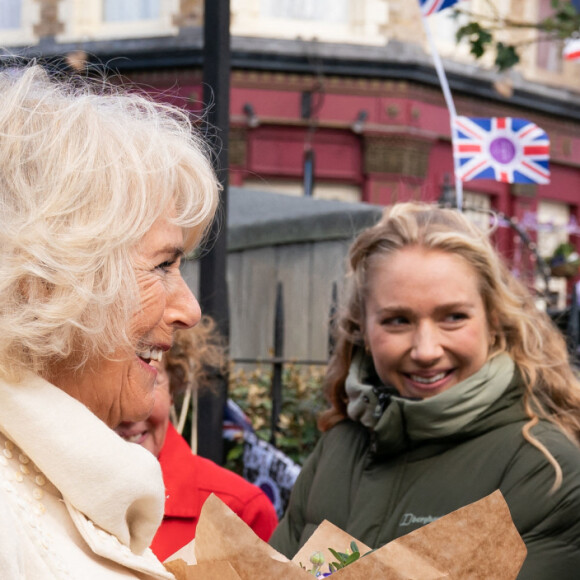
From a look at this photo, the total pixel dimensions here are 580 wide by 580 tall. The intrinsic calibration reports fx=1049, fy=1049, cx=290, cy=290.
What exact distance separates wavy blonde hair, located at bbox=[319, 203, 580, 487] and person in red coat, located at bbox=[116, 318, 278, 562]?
329 millimetres

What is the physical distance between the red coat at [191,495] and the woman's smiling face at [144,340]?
48.2 inches

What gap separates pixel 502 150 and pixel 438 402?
17.2 ft

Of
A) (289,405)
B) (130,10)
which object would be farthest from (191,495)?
(130,10)

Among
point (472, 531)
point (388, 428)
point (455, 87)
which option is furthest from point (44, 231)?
point (455, 87)

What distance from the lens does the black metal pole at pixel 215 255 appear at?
3.63 metres

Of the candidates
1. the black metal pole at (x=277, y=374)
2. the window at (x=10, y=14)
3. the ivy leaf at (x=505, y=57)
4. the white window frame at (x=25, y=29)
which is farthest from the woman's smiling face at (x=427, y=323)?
the window at (x=10, y=14)

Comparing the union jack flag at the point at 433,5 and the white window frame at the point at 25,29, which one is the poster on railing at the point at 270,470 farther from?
the white window frame at the point at 25,29

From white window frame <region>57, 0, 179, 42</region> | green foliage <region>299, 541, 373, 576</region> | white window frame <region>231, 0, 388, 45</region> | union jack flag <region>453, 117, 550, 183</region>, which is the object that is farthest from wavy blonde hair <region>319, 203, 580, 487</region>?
white window frame <region>57, 0, 179, 42</region>

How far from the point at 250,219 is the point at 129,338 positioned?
→ 4.39m

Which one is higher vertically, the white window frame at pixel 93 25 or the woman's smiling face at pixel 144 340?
the white window frame at pixel 93 25

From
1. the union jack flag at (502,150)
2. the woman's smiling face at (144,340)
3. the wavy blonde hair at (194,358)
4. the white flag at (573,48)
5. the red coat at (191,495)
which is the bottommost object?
the red coat at (191,495)

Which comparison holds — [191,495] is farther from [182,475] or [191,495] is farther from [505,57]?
[505,57]

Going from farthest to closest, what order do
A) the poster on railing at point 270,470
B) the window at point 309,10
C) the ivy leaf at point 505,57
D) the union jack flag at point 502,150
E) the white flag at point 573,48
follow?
1. the window at point 309,10
2. the union jack flag at point 502,150
3. the white flag at point 573,48
4. the ivy leaf at point 505,57
5. the poster on railing at point 270,470

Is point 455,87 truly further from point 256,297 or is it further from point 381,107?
point 256,297
